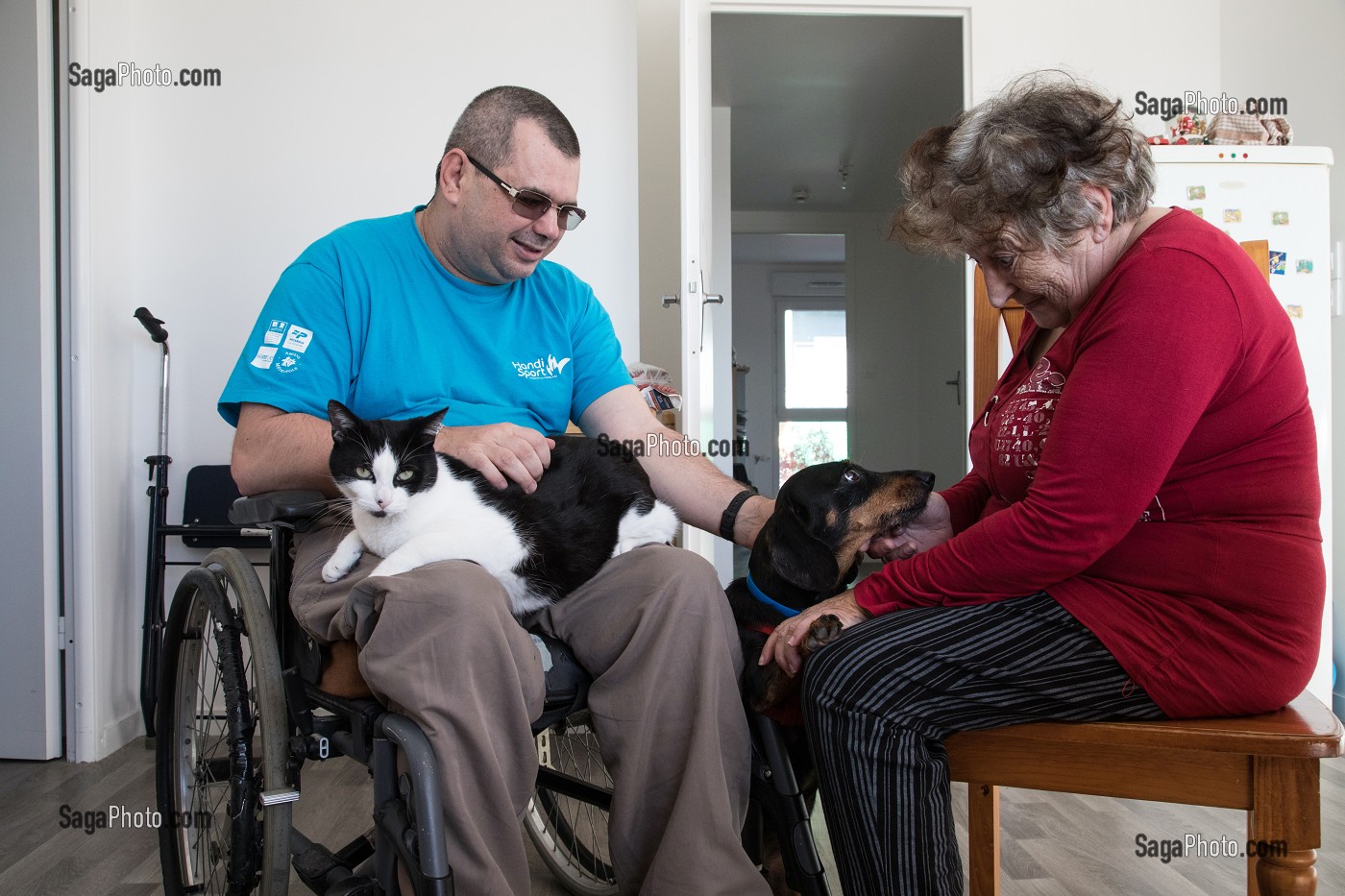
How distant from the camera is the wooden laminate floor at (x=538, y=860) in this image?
1.78 m

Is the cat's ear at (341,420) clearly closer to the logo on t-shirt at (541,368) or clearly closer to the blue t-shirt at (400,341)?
the blue t-shirt at (400,341)

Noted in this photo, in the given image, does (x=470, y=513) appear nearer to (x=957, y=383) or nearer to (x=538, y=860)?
(x=538, y=860)

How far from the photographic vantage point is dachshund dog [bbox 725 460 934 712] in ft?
4.55

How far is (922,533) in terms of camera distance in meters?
1.52

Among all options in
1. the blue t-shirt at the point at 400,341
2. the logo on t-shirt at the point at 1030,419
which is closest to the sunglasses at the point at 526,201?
the blue t-shirt at the point at 400,341

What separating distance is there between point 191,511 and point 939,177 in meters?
2.39

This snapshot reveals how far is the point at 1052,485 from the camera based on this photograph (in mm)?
1074

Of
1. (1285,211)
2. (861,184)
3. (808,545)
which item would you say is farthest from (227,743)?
(861,184)

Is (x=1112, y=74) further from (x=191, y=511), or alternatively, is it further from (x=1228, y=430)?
(x=191, y=511)

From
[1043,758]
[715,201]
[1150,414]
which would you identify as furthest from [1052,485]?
[715,201]

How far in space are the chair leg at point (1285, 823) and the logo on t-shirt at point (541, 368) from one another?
1.10 m

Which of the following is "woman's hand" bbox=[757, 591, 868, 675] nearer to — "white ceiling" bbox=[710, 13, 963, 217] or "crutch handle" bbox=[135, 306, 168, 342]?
"crutch handle" bbox=[135, 306, 168, 342]

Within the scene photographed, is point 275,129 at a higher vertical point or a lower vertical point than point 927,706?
higher

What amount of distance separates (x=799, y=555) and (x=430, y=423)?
0.55 metres
